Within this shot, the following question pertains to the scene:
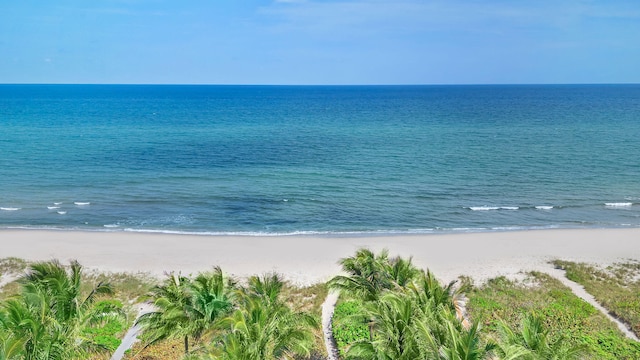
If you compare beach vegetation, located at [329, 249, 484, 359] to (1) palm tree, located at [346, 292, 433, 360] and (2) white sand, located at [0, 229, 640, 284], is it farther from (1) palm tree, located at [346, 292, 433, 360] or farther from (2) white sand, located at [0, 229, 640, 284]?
(2) white sand, located at [0, 229, 640, 284]

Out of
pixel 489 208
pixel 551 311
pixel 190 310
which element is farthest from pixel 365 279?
pixel 489 208

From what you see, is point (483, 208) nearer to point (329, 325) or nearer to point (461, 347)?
point (329, 325)

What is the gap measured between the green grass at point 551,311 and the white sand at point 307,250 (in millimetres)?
2350

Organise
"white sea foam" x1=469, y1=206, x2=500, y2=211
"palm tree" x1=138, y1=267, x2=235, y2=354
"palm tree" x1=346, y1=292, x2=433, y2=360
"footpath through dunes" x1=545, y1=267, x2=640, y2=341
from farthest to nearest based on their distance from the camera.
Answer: "white sea foam" x1=469, y1=206, x2=500, y2=211 < "footpath through dunes" x1=545, y1=267, x2=640, y2=341 < "palm tree" x1=138, y1=267, x2=235, y2=354 < "palm tree" x1=346, y1=292, x2=433, y2=360

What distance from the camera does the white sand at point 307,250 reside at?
3195cm

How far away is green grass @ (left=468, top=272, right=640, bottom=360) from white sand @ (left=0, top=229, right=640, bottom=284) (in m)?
2.35

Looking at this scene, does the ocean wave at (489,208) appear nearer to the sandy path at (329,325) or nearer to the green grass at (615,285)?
the green grass at (615,285)

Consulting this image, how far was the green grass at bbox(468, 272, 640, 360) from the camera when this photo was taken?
21.5m

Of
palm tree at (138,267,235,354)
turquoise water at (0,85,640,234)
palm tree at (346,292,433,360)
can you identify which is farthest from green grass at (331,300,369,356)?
turquoise water at (0,85,640,234)

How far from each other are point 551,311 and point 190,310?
1752 centimetres

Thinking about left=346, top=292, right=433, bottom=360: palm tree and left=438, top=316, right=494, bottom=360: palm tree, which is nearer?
left=438, top=316, right=494, bottom=360: palm tree

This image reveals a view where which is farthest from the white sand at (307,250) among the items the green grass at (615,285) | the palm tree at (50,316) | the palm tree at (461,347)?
the palm tree at (461,347)

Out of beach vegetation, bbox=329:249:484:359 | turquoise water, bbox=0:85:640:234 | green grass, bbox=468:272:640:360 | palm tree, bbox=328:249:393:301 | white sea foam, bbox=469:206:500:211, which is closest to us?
beach vegetation, bbox=329:249:484:359

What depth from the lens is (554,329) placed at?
74.7 feet
